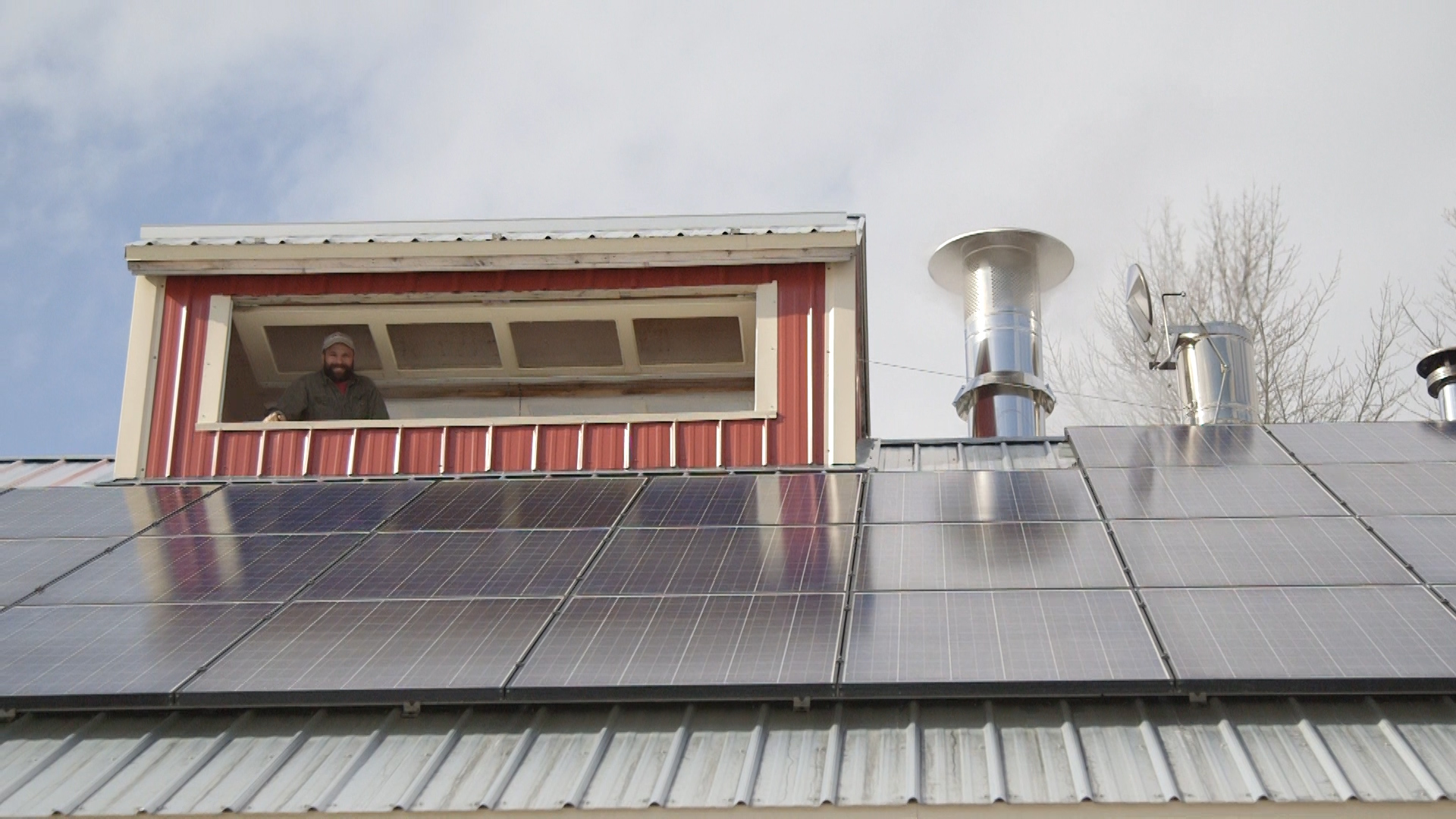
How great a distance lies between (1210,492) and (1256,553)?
1255 millimetres

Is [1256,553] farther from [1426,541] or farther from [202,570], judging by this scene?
[202,570]

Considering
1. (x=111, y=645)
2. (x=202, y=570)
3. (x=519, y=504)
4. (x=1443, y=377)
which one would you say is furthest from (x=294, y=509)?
(x=1443, y=377)

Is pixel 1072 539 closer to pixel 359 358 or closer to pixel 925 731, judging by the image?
pixel 925 731

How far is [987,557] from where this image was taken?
9039 mm

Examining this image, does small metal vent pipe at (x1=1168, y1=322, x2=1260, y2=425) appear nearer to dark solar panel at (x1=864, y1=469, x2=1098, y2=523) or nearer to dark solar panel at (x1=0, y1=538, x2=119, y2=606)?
dark solar panel at (x1=864, y1=469, x2=1098, y2=523)

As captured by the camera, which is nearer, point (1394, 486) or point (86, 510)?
point (1394, 486)

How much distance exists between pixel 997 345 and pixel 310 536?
851 centimetres

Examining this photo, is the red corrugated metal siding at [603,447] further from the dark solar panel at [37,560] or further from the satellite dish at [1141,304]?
the satellite dish at [1141,304]

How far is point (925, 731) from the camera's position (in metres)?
7.39

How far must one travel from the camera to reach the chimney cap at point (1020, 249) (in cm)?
1630

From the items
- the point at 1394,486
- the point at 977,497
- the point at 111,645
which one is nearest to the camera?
the point at 111,645

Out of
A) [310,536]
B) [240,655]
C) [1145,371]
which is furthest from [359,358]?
[1145,371]

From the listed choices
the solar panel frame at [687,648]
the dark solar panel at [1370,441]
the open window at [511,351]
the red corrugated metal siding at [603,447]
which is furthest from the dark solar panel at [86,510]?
the dark solar panel at [1370,441]

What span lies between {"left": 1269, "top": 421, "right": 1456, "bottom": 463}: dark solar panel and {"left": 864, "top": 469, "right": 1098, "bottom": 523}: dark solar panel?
1893 millimetres
